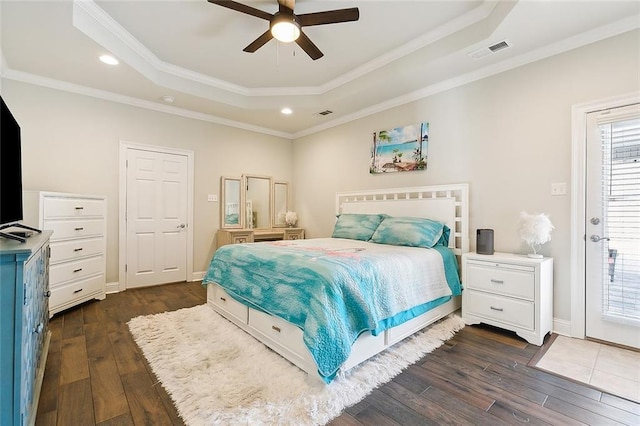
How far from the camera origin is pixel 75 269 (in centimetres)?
308

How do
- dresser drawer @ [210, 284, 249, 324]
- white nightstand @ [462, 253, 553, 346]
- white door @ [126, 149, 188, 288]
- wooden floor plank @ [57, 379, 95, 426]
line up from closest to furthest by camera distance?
wooden floor plank @ [57, 379, 95, 426]
white nightstand @ [462, 253, 553, 346]
dresser drawer @ [210, 284, 249, 324]
white door @ [126, 149, 188, 288]

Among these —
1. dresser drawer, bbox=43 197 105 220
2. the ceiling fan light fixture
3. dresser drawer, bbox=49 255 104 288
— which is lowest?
dresser drawer, bbox=49 255 104 288

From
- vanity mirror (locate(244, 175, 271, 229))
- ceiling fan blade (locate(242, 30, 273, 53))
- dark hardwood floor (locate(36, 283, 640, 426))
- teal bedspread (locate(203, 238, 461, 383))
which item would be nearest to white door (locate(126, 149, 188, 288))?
vanity mirror (locate(244, 175, 271, 229))

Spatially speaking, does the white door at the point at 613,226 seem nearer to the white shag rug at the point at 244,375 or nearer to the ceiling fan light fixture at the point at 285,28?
the white shag rug at the point at 244,375

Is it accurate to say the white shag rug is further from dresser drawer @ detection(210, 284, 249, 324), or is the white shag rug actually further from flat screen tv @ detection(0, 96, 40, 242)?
flat screen tv @ detection(0, 96, 40, 242)

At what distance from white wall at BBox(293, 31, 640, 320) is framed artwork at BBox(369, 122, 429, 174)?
9cm

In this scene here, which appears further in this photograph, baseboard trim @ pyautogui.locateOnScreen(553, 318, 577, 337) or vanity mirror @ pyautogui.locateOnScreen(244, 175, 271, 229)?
vanity mirror @ pyautogui.locateOnScreen(244, 175, 271, 229)

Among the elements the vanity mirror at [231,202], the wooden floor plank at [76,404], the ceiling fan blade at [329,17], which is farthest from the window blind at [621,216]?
the vanity mirror at [231,202]

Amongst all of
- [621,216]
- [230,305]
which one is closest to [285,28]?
[230,305]

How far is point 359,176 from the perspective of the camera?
443cm

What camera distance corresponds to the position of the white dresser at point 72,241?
2.77 m

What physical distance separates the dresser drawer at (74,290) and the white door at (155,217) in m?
0.52

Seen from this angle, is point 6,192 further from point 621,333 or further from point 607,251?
point 621,333

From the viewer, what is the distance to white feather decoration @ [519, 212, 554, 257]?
2.43m
